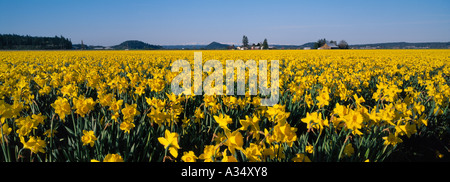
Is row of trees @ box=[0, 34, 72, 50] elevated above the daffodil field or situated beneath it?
elevated above

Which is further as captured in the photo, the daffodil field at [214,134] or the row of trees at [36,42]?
the row of trees at [36,42]

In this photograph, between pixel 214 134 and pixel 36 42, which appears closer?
pixel 214 134

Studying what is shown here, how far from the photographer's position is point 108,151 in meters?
2.14

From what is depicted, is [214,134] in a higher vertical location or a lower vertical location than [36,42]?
lower

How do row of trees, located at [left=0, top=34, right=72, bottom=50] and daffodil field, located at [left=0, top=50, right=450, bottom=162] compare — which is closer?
daffodil field, located at [left=0, top=50, right=450, bottom=162]

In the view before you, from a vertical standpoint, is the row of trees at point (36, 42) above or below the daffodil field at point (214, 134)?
above
